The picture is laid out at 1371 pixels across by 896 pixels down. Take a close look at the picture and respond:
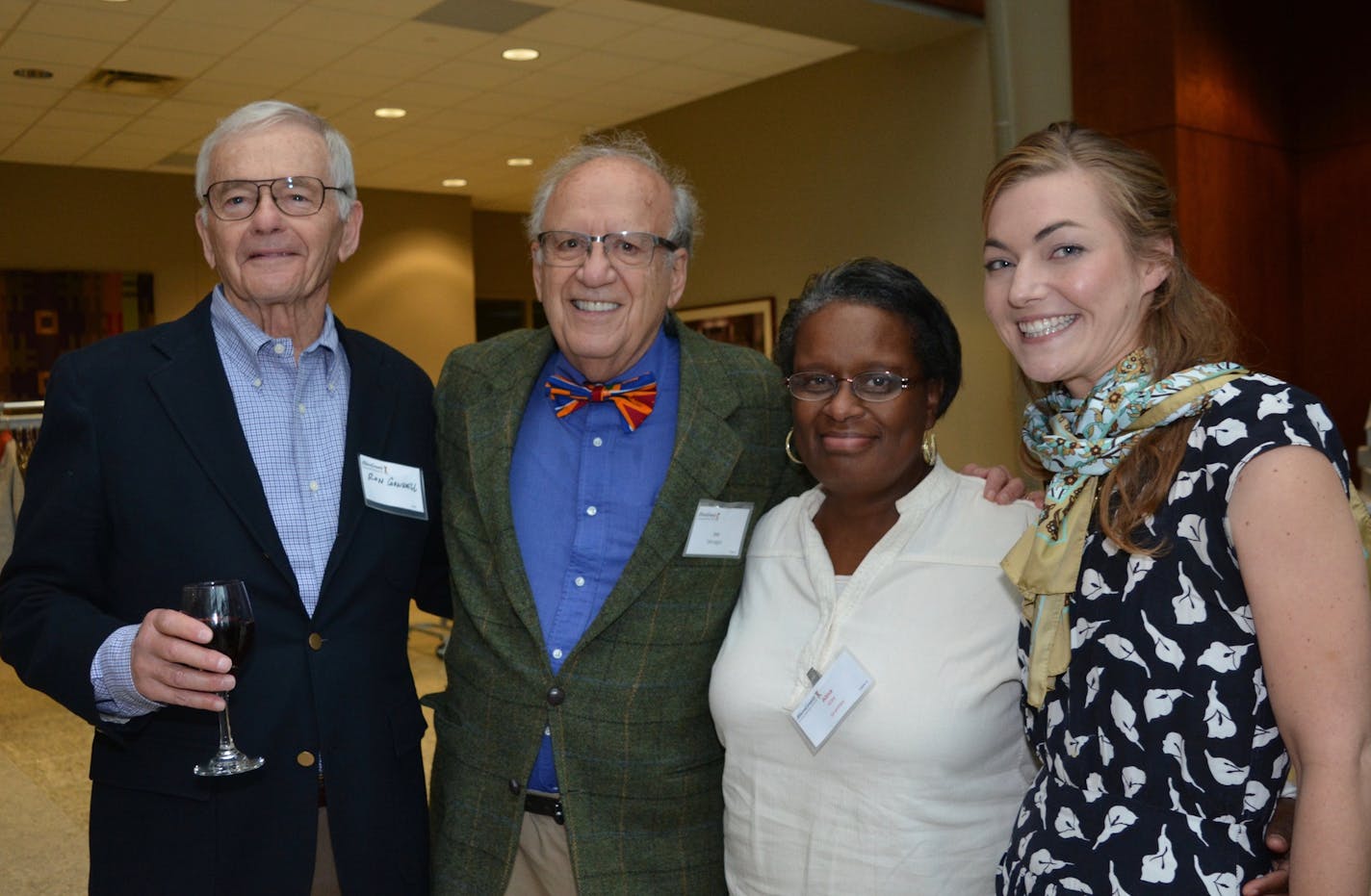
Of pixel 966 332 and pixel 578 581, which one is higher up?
pixel 966 332

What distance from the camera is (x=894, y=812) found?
1847 millimetres

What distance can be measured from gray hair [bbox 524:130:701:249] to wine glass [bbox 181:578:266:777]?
95 centimetres

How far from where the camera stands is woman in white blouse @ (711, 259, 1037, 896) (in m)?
1.85

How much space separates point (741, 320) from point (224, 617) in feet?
25.8

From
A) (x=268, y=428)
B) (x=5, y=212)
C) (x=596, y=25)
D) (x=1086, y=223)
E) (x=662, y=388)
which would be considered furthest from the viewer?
(x=5, y=212)

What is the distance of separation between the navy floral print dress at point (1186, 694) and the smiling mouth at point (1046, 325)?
0.73ft

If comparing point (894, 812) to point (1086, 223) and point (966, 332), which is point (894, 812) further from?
point (966, 332)

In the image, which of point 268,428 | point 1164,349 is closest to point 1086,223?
point 1164,349

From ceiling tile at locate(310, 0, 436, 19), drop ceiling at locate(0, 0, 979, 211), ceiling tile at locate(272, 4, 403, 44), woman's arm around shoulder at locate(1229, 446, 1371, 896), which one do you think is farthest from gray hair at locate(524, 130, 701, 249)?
ceiling tile at locate(272, 4, 403, 44)

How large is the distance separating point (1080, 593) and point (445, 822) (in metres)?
1.17

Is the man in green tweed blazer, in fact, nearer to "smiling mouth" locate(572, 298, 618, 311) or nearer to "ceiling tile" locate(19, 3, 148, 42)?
"smiling mouth" locate(572, 298, 618, 311)

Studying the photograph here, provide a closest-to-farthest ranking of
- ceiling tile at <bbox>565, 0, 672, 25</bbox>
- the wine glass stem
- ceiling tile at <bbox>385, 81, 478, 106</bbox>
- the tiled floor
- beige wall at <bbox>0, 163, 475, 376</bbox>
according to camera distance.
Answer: the wine glass stem → the tiled floor → ceiling tile at <bbox>565, 0, 672, 25</bbox> → ceiling tile at <bbox>385, 81, 478, 106</bbox> → beige wall at <bbox>0, 163, 475, 376</bbox>

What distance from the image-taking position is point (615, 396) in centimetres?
222

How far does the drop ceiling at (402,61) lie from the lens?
22.6 ft
